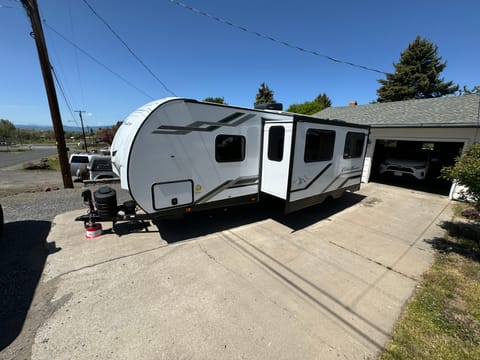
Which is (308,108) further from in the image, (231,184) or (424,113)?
(231,184)

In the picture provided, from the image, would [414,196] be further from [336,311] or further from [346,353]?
[346,353]

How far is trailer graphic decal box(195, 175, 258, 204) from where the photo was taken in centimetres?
480

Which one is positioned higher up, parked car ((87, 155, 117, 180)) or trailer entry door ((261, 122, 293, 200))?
trailer entry door ((261, 122, 293, 200))

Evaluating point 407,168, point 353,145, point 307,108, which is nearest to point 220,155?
point 353,145

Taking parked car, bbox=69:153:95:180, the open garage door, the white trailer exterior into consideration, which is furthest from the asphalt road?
the open garage door

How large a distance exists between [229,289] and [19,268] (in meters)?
3.63

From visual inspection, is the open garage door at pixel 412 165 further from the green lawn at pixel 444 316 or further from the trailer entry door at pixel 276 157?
the trailer entry door at pixel 276 157

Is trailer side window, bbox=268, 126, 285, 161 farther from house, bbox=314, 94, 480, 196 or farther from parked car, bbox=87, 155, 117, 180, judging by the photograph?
house, bbox=314, 94, 480, 196

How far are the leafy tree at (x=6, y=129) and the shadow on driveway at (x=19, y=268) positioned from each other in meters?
84.9

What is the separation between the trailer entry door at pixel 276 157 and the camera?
15.9 feet

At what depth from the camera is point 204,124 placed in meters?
4.41

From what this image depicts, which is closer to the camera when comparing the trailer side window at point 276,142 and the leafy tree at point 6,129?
the trailer side window at point 276,142

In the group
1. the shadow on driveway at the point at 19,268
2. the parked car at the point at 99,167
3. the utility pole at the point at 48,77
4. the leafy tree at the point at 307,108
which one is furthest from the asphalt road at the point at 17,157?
the leafy tree at the point at 307,108

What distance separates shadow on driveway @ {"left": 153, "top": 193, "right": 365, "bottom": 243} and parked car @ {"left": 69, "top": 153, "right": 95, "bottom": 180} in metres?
7.61
